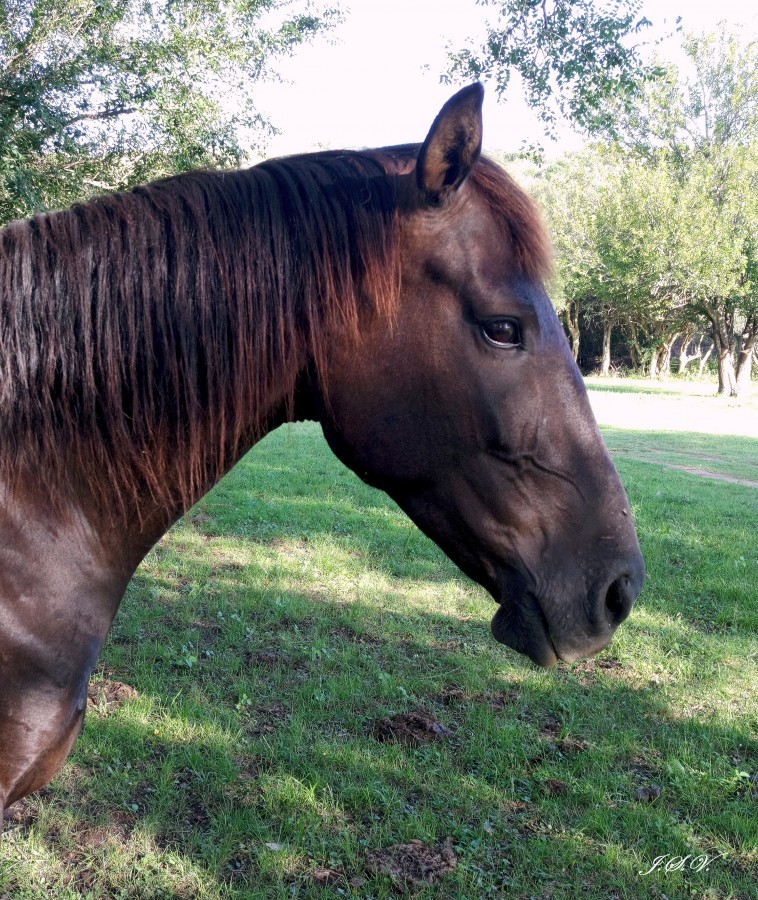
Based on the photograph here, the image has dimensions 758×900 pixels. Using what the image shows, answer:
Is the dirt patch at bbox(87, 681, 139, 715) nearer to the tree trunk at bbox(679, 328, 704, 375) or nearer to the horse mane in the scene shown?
the horse mane

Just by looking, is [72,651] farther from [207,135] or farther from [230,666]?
[207,135]

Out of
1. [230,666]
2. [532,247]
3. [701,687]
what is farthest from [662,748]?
[532,247]

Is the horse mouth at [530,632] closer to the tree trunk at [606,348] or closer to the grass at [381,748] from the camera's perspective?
the grass at [381,748]

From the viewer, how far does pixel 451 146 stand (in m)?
1.56

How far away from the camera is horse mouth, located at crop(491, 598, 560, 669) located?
1655 millimetres

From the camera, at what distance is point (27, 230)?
62.7 inches

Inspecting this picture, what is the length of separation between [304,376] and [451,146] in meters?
0.62

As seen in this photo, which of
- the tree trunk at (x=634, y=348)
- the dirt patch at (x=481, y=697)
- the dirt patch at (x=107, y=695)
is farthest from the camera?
the tree trunk at (x=634, y=348)

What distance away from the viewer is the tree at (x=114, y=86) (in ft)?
25.1

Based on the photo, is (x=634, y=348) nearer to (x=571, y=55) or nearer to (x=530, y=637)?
(x=571, y=55)

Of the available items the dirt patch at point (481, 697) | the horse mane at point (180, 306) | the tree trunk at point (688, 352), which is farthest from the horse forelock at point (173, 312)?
the tree trunk at point (688, 352)

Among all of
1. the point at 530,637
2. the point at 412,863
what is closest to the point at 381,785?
the point at 412,863

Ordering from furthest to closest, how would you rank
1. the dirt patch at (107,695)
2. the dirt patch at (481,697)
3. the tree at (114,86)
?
1. the tree at (114,86)
2. the dirt patch at (481,697)
3. the dirt patch at (107,695)

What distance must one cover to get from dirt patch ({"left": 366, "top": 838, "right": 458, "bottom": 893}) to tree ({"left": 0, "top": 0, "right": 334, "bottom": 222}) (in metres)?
6.86
